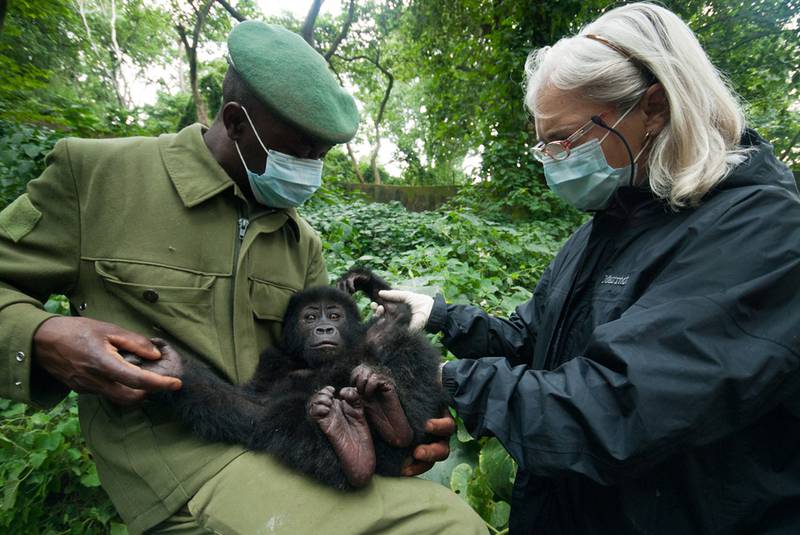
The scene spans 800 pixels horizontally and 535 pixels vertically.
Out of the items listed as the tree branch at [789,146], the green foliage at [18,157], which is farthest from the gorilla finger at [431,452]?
the tree branch at [789,146]

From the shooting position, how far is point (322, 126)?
1.69 metres

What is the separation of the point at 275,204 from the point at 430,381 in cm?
93

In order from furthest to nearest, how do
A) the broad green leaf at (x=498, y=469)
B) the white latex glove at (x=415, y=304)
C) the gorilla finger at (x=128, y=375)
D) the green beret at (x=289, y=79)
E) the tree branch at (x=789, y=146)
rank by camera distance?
the tree branch at (x=789, y=146) → the white latex glove at (x=415, y=304) → the broad green leaf at (x=498, y=469) → the green beret at (x=289, y=79) → the gorilla finger at (x=128, y=375)

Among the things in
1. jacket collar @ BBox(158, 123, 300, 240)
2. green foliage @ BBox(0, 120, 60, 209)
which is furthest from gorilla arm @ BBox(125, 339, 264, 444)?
green foliage @ BBox(0, 120, 60, 209)

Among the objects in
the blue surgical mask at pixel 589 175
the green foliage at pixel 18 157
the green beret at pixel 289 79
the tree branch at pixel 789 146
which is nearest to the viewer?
the blue surgical mask at pixel 589 175

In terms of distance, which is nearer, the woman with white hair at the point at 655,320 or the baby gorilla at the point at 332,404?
the woman with white hair at the point at 655,320

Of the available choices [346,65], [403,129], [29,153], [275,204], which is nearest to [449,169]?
[346,65]

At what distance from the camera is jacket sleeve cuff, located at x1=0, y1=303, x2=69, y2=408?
132 centimetres

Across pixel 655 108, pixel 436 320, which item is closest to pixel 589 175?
pixel 655 108

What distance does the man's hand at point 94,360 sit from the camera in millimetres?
1271

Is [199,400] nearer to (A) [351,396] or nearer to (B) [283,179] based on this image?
(A) [351,396]

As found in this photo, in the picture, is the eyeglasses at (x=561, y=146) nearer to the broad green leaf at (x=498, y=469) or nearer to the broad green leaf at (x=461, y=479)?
the broad green leaf at (x=498, y=469)

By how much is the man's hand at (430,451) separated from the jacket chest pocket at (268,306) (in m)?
0.79

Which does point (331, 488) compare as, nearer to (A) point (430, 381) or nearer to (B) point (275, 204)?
(A) point (430, 381)
